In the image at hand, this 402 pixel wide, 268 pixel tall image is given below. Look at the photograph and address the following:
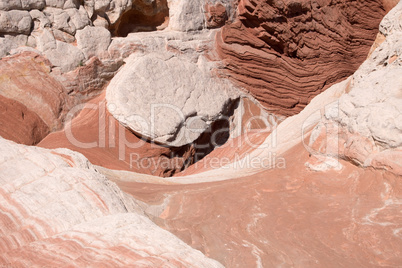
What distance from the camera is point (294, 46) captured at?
28.1 feet

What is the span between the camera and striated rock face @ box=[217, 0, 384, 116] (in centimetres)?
803

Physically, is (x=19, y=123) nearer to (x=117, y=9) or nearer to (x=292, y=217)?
(x=117, y=9)

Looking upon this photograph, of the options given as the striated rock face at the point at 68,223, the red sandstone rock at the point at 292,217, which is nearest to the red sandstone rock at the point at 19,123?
the red sandstone rock at the point at 292,217

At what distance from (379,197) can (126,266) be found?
88.3 inches

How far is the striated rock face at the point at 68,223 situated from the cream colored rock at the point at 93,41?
382cm

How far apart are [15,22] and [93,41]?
48.1 inches

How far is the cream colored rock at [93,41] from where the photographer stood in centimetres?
668

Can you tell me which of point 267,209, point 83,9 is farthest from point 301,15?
point 267,209

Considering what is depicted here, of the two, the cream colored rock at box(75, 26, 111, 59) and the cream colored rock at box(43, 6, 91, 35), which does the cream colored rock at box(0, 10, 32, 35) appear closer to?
the cream colored rock at box(43, 6, 91, 35)

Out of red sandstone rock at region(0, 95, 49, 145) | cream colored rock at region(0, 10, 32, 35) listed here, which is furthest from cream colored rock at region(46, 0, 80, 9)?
red sandstone rock at region(0, 95, 49, 145)

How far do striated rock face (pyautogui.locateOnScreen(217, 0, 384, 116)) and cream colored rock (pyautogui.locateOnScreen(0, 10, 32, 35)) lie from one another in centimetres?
351

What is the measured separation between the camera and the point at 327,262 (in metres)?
2.68

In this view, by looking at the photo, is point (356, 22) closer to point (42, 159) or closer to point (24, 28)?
point (24, 28)

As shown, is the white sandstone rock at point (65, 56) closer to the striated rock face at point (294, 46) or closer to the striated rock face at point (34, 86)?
the striated rock face at point (34, 86)
